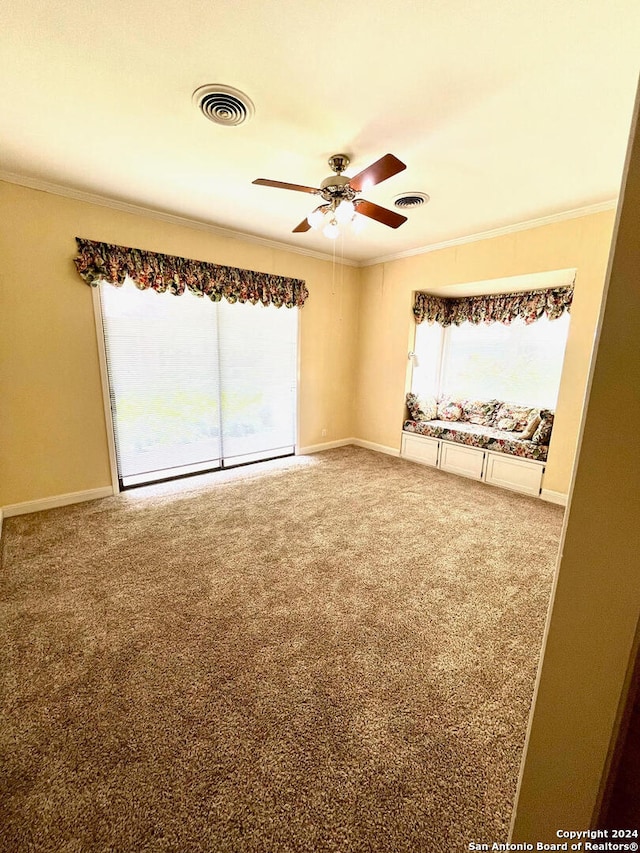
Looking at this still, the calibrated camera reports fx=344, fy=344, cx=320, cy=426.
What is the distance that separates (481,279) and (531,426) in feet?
5.47

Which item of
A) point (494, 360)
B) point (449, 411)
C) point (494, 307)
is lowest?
point (449, 411)

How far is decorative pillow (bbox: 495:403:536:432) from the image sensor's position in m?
4.04

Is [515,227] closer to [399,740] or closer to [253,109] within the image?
[253,109]

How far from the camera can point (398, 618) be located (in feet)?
6.16

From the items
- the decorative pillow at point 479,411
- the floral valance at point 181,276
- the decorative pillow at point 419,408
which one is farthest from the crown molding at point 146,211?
the decorative pillow at point 479,411

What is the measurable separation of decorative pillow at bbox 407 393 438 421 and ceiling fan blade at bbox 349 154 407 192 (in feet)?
9.65

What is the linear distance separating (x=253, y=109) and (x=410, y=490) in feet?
10.6

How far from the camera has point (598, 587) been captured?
0.54 m

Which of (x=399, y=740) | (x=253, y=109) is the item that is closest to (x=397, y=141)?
(x=253, y=109)

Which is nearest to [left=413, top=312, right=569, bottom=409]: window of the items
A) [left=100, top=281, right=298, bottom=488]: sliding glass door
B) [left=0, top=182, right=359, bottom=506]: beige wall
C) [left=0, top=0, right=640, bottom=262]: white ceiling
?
[left=0, top=0, right=640, bottom=262]: white ceiling

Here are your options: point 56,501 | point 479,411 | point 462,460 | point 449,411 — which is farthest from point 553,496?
point 56,501

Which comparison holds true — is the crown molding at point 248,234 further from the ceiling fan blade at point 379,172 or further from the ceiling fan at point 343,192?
the ceiling fan blade at point 379,172

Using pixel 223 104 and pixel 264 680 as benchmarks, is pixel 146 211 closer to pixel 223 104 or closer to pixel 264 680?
pixel 223 104

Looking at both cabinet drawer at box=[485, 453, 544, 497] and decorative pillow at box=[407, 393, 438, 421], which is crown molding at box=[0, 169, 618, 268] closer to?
decorative pillow at box=[407, 393, 438, 421]
